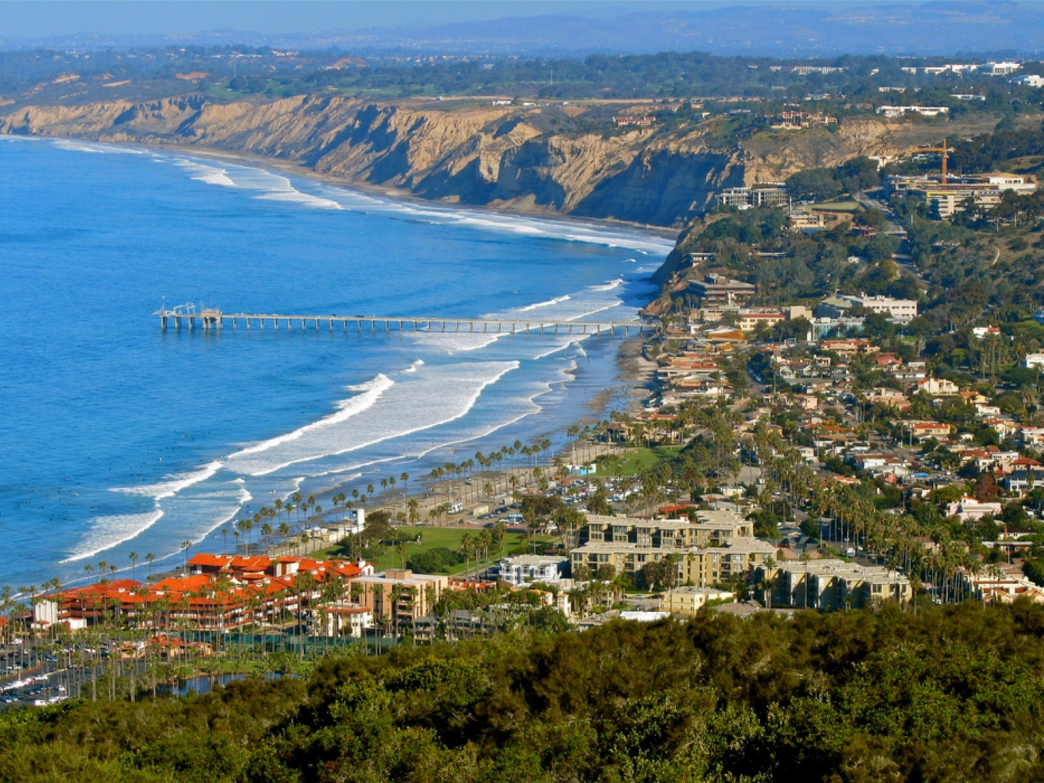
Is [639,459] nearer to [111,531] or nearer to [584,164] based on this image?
[111,531]

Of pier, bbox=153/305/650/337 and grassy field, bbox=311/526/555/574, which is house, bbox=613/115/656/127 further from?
grassy field, bbox=311/526/555/574

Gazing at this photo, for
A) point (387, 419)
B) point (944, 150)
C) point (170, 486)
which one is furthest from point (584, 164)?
point (170, 486)

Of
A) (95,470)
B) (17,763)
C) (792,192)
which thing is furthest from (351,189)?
(17,763)

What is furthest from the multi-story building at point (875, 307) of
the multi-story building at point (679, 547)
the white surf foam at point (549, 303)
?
the multi-story building at point (679, 547)

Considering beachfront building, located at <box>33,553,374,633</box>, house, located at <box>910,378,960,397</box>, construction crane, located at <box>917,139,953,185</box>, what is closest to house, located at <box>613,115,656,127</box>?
construction crane, located at <box>917,139,953,185</box>

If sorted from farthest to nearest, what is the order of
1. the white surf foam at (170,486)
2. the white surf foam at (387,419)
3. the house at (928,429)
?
the house at (928,429), the white surf foam at (387,419), the white surf foam at (170,486)

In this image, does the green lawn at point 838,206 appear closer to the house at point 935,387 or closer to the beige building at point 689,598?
the house at point 935,387
